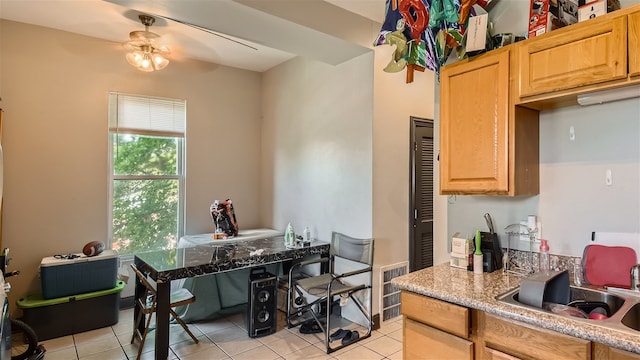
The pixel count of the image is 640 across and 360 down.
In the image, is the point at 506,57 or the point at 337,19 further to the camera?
the point at 337,19

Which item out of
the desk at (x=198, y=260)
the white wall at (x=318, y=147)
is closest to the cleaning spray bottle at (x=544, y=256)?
the white wall at (x=318, y=147)

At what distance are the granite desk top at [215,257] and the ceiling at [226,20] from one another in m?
1.86

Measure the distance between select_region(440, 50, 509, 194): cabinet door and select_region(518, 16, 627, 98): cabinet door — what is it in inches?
4.3

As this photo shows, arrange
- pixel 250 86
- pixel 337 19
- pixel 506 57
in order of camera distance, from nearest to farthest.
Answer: pixel 506 57, pixel 337 19, pixel 250 86

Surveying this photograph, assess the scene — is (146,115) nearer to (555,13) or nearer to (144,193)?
(144,193)

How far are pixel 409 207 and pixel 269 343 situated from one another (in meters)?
1.88

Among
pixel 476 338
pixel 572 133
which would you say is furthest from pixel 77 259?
pixel 572 133

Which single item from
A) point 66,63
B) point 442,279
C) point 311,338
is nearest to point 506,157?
point 442,279

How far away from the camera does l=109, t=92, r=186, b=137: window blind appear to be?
3.77 meters

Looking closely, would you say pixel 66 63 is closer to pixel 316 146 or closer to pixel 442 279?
pixel 316 146

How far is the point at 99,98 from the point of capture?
3658mm

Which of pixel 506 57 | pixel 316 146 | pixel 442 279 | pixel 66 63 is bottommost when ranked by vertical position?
pixel 442 279

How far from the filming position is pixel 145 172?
4000mm

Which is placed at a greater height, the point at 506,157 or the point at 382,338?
the point at 506,157
